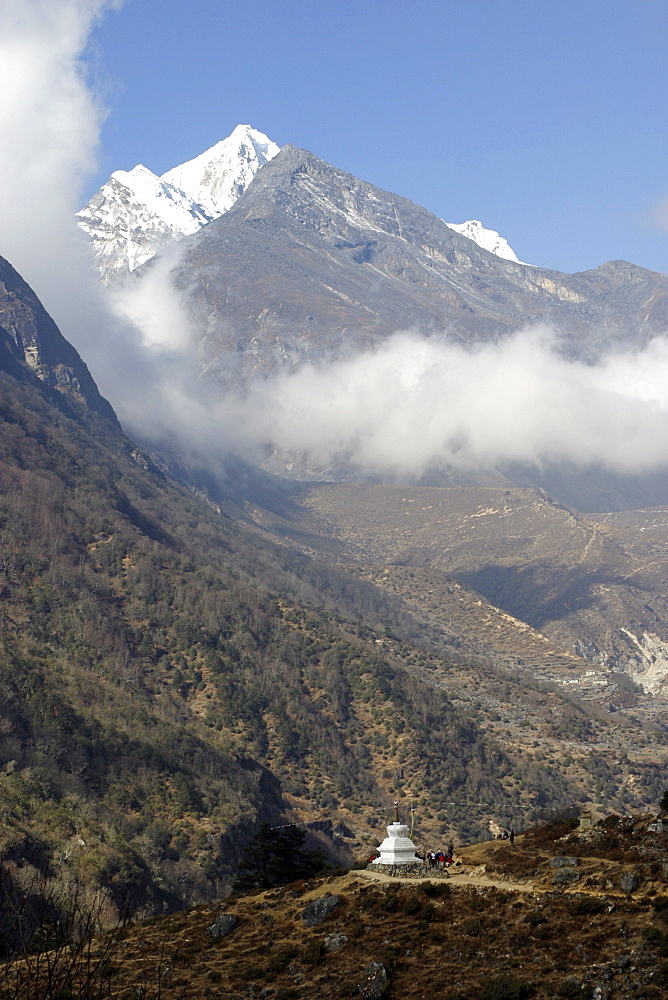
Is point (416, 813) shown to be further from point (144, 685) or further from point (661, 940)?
point (661, 940)

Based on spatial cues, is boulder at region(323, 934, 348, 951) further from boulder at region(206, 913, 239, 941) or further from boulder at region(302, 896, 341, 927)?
boulder at region(206, 913, 239, 941)

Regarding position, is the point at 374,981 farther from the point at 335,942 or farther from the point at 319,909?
the point at 319,909

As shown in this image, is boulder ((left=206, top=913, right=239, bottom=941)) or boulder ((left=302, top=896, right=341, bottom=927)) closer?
boulder ((left=302, top=896, right=341, bottom=927))

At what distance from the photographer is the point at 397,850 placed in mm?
58375

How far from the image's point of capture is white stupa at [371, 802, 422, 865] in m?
57.8

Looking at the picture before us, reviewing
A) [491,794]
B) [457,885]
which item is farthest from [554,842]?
[491,794]

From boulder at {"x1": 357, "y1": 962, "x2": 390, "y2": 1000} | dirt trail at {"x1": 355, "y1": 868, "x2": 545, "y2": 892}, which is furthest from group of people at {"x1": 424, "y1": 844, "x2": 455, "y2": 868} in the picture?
boulder at {"x1": 357, "y1": 962, "x2": 390, "y2": 1000}

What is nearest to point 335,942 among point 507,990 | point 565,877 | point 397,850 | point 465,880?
point 465,880

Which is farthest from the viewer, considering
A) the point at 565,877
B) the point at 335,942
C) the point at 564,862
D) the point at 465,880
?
the point at 465,880

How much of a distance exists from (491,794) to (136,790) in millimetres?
75155

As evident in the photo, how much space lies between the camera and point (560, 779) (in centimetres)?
19625

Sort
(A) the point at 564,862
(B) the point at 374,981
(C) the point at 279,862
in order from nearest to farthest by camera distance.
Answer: (B) the point at 374,981 → (A) the point at 564,862 → (C) the point at 279,862

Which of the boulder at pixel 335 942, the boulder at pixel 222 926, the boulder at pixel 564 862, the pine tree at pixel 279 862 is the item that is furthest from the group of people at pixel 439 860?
the pine tree at pixel 279 862

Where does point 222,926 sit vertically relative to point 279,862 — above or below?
above
